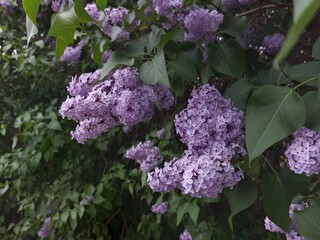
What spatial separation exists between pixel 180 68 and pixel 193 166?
1.02 ft

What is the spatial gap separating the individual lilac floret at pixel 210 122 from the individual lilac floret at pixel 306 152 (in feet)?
0.36

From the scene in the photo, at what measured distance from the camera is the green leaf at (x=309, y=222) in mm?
799

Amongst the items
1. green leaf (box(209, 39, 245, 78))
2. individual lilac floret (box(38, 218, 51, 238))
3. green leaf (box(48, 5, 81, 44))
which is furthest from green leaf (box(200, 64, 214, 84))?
individual lilac floret (box(38, 218, 51, 238))

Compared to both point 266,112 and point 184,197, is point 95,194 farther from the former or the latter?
point 266,112

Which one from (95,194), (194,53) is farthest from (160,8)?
(95,194)

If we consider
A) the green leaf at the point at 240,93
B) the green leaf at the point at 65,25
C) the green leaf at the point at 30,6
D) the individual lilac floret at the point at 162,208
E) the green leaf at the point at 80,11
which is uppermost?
the green leaf at the point at 30,6

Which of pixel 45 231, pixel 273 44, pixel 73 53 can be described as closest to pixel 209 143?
pixel 273 44

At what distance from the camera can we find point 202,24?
1139mm

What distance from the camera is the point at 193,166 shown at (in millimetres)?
787

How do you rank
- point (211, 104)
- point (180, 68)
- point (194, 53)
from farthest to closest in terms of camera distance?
point (194, 53), point (180, 68), point (211, 104)

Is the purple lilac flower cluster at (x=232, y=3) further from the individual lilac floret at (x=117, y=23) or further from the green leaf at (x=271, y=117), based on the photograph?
the green leaf at (x=271, y=117)

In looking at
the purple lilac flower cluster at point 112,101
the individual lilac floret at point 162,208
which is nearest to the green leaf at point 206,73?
the purple lilac flower cluster at point 112,101

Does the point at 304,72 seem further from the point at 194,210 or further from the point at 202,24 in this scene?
the point at 194,210

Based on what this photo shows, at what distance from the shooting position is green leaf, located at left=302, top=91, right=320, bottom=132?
2.33ft
